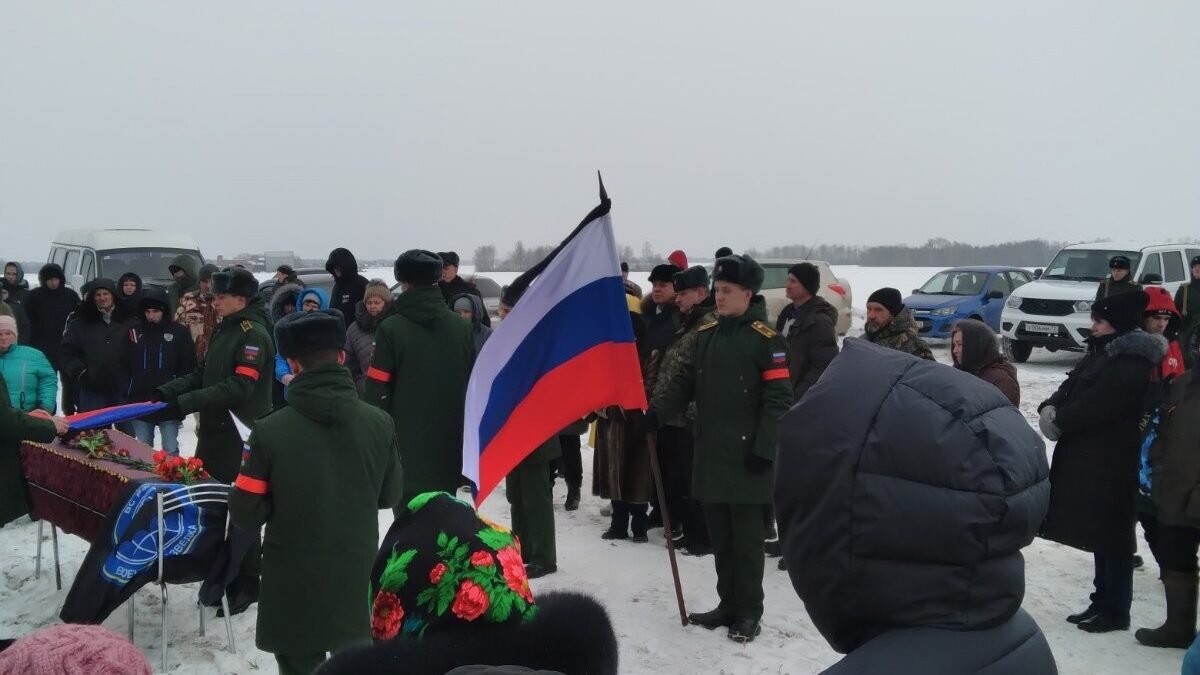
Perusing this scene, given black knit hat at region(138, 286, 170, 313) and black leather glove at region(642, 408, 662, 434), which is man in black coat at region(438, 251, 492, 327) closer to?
black knit hat at region(138, 286, 170, 313)

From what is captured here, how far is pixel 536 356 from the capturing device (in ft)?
14.9

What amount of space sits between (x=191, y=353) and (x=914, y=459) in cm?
721

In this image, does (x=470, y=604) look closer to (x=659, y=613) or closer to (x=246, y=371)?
(x=659, y=613)

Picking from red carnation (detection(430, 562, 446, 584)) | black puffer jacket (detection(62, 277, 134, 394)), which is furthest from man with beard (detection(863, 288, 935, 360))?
black puffer jacket (detection(62, 277, 134, 394))

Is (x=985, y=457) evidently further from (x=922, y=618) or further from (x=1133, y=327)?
(x=1133, y=327)

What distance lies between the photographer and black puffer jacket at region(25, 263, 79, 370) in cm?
1033

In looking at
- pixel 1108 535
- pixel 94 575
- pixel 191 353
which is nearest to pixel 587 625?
pixel 94 575

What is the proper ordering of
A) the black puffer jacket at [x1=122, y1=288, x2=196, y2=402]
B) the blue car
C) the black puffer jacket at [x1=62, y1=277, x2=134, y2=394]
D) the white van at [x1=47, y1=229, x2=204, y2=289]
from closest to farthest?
the black puffer jacket at [x1=122, y1=288, x2=196, y2=402]
the black puffer jacket at [x1=62, y1=277, x2=134, y2=394]
the white van at [x1=47, y1=229, x2=204, y2=289]
the blue car

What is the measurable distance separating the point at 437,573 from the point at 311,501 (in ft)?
6.00

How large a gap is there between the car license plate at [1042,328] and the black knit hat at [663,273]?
10.6 meters

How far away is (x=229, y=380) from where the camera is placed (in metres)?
5.32

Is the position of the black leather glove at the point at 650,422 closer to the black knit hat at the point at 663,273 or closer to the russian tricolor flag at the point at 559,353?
the russian tricolor flag at the point at 559,353

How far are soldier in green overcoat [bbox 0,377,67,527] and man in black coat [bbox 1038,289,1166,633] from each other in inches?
213

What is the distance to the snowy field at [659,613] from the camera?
14.6 feet
